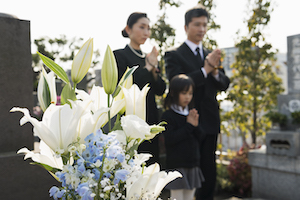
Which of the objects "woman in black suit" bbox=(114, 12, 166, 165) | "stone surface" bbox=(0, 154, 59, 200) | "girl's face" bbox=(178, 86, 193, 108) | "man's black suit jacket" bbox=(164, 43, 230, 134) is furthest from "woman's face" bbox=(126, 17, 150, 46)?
"stone surface" bbox=(0, 154, 59, 200)

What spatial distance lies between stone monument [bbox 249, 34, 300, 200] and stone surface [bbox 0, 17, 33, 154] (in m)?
2.98

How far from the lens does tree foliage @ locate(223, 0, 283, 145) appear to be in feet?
16.5

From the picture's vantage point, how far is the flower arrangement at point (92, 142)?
70cm

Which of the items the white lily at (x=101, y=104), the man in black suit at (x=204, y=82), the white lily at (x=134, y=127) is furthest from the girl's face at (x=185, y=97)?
the white lily at (x=134, y=127)

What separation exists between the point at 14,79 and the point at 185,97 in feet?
4.63

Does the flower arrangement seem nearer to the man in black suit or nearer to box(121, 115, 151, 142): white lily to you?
box(121, 115, 151, 142): white lily

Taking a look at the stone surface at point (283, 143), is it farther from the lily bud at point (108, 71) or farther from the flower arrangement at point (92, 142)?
the lily bud at point (108, 71)

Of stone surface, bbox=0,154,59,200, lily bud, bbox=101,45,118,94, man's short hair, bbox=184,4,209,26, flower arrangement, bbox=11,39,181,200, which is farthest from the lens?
man's short hair, bbox=184,4,209,26

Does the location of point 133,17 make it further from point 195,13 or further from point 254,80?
point 254,80

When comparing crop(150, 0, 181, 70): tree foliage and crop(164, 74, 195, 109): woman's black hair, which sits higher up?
crop(150, 0, 181, 70): tree foliage

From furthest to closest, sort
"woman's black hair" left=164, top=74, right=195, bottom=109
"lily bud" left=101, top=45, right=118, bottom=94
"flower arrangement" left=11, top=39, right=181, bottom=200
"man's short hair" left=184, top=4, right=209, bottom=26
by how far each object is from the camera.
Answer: "man's short hair" left=184, top=4, right=209, bottom=26 → "woman's black hair" left=164, top=74, right=195, bottom=109 → "lily bud" left=101, top=45, right=118, bottom=94 → "flower arrangement" left=11, top=39, right=181, bottom=200

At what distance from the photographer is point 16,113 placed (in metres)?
1.80

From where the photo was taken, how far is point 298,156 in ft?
11.7

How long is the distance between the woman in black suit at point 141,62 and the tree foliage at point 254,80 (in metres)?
2.75
